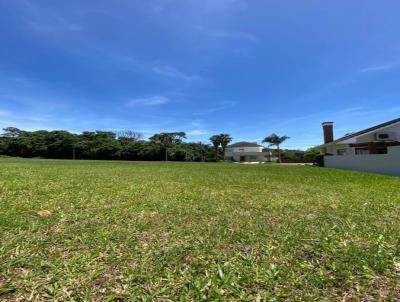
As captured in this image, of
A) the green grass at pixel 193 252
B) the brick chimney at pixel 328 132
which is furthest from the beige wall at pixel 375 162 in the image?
the brick chimney at pixel 328 132

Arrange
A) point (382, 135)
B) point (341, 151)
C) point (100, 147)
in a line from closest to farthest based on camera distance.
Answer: point (382, 135) → point (341, 151) → point (100, 147)

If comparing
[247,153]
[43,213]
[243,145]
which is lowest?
[43,213]

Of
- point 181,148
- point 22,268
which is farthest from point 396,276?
point 181,148

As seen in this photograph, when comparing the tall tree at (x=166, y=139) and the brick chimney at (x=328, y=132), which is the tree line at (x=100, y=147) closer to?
the tall tree at (x=166, y=139)

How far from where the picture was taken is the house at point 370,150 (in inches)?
561

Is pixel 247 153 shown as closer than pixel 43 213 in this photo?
No

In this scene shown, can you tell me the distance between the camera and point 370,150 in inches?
755

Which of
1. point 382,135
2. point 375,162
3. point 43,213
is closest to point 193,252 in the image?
point 43,213

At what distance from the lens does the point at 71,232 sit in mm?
3291

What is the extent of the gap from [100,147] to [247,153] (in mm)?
35055

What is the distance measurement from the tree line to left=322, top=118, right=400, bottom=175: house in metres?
25.9

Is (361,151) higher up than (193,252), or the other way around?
(361,151)

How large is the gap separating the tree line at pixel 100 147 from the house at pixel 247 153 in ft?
26.6

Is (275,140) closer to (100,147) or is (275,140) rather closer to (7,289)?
(100,147)
